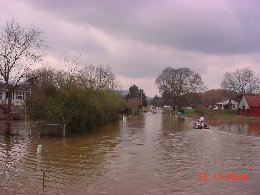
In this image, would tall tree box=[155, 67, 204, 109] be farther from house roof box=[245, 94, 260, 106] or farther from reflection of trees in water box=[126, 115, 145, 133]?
reflection of trees in water box=[126, 115, 145, 133]

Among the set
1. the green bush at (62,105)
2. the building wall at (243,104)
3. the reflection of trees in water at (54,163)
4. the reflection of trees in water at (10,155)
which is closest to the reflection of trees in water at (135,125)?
the green bush at (62,105)

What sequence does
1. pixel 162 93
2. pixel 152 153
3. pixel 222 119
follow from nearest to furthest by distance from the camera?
pixel 152 153, pixel 222 119, pixel 162 93

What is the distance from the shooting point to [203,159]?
65.9ft

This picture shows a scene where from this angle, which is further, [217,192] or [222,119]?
[222,119]

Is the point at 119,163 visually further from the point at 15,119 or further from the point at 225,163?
the point at 15,119

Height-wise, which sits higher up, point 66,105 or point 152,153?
point 66,105

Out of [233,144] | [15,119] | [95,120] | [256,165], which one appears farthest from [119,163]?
[15,119]

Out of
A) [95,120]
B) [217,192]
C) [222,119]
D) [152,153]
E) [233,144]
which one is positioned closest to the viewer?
[217,192]

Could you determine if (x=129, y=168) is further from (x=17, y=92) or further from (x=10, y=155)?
(x=17, y=92)

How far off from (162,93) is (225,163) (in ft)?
289

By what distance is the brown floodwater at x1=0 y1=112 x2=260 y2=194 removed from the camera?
44.4ft

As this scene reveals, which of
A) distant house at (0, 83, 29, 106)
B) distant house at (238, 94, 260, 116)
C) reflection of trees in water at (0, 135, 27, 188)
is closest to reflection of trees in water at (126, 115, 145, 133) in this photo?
distant house at (0, 83, 29, 106)

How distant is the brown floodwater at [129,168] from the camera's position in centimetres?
1352

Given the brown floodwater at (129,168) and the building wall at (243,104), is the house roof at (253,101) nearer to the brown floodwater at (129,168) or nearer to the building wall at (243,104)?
the building wall at (243,104)
